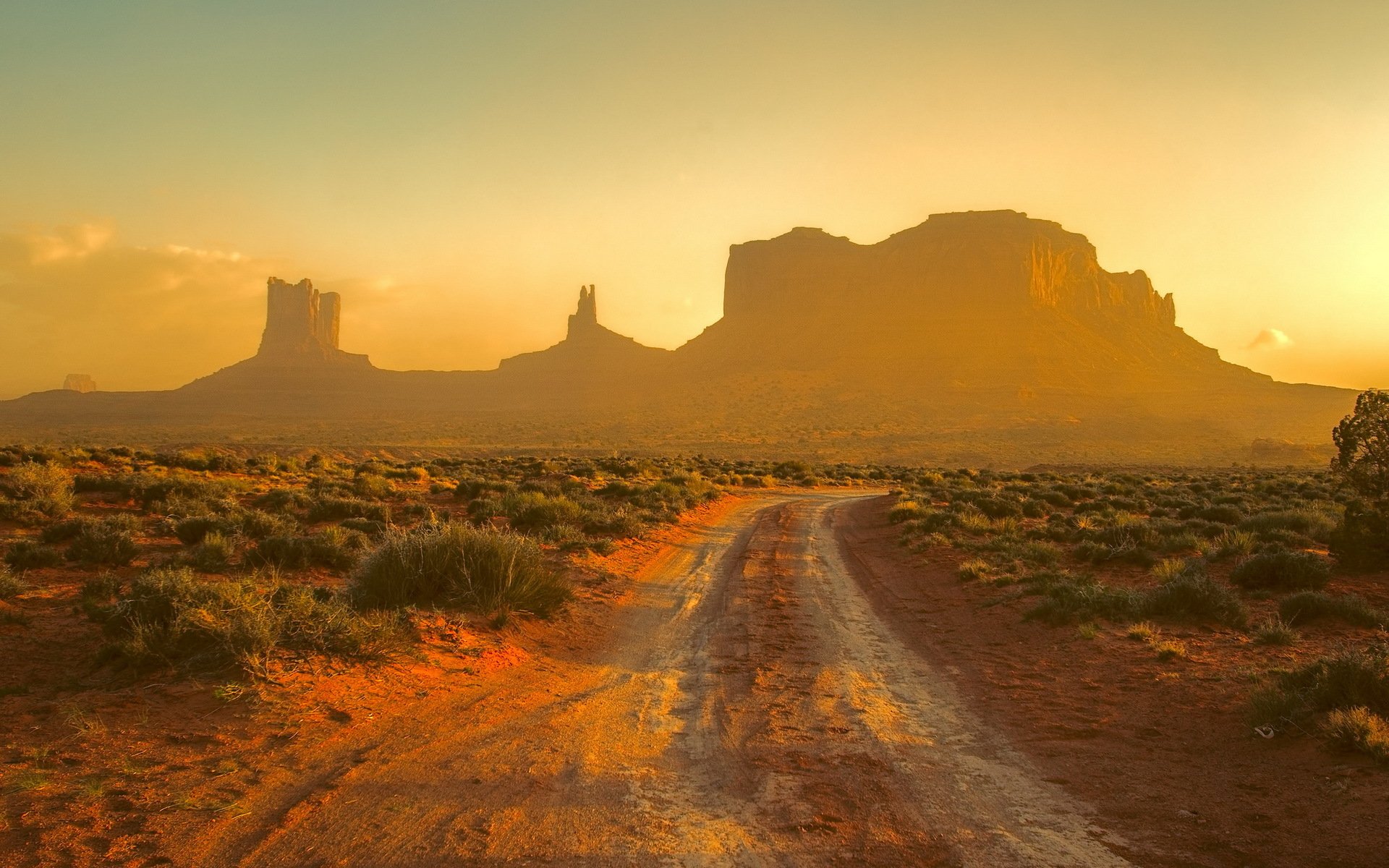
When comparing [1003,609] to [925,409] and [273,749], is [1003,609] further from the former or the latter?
[925,409]

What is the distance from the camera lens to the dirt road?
153 inches

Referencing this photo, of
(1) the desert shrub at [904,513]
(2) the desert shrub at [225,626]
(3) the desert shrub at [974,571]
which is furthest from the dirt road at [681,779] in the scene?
(1) the desert shrub at [904,513]

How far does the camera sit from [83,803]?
4.06 metres

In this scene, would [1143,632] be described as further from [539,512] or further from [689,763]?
[539,512]

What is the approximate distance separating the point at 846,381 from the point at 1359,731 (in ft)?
335

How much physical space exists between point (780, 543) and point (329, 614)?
38.3ft

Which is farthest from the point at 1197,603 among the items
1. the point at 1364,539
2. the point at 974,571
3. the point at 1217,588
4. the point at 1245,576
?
the point at 1364,539

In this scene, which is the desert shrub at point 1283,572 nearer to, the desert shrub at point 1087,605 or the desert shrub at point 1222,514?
the desert shrub at point 1087,605

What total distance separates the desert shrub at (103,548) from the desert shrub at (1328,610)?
15291 millimetres

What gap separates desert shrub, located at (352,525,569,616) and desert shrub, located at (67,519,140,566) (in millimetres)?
4841

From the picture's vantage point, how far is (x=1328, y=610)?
9.13 m

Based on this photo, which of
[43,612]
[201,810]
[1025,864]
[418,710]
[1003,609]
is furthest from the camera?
[1003,609]

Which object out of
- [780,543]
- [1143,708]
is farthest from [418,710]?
[780,543]

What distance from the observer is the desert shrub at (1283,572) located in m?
10.7
